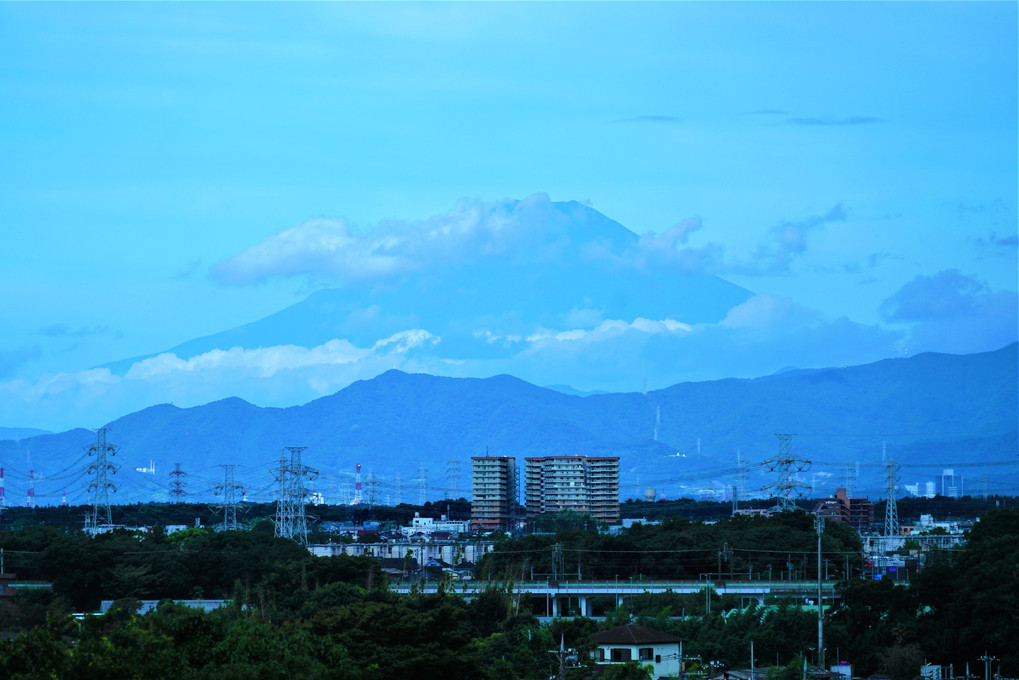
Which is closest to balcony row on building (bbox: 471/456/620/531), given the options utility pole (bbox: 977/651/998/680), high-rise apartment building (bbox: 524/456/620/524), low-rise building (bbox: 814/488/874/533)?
high-rise apartment building (bbox: 524/456/620/524)

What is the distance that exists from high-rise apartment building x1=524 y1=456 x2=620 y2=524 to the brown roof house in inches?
4264

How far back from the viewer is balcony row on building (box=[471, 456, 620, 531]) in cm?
14950

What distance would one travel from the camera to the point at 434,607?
32.7 m

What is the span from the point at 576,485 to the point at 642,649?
→ 11813 centimetres

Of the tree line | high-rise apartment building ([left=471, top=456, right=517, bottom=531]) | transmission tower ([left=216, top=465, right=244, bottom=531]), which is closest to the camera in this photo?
the tree line

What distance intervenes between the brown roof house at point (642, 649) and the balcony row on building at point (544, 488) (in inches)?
3956

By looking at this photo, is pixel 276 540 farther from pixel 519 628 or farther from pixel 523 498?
pixel 523 498

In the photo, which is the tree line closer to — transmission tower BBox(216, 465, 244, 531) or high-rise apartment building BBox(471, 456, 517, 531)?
transmission tower BBox(216, 465, 244, 531)

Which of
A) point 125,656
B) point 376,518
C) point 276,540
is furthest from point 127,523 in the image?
point 125,656

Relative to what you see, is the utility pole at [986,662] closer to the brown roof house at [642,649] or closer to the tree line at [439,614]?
the tree line at [439,614]

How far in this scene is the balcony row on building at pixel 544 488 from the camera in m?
150

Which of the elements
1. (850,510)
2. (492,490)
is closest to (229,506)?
(492,490)

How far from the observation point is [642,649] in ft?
133

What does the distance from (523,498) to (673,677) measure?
142 m
